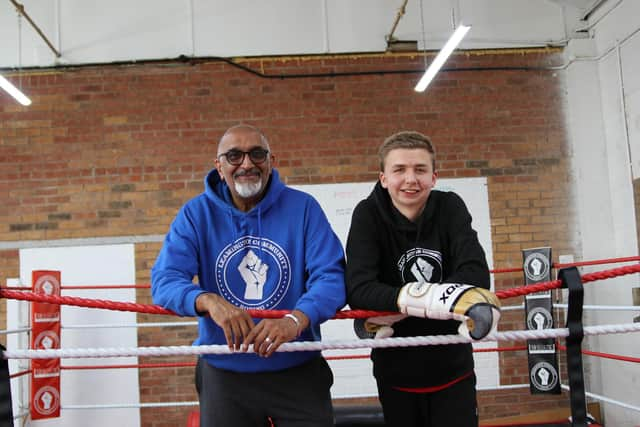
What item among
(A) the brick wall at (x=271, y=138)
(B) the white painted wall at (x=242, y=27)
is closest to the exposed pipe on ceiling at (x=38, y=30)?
(B) the white painted wall at (x=242, y=27)

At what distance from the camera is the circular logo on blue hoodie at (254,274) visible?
177 centimetres

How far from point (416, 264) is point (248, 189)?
58 cm

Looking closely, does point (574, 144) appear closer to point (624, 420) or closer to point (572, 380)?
point (624, 420)

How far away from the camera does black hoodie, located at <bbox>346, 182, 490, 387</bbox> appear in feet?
5.61

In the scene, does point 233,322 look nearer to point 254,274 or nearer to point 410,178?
point 254,274

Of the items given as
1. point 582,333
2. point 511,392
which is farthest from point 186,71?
point 582,333

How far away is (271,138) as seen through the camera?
553cm

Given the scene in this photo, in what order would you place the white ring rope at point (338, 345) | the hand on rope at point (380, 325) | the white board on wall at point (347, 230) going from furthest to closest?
the white board on wall at point (347, 230), the hand on rope at point (380, 325), the white ring rope at point (338, 345)

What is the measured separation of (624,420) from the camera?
16.5 ft

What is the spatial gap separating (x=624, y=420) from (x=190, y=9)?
216 inches


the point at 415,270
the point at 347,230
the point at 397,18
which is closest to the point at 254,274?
the point at 415,270

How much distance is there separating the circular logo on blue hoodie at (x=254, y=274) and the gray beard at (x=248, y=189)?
0.15 m

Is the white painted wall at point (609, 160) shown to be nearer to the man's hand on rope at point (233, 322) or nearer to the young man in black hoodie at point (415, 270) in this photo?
the young man in black hoodie at point (415, 270)

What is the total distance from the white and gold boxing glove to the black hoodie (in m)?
0.14
